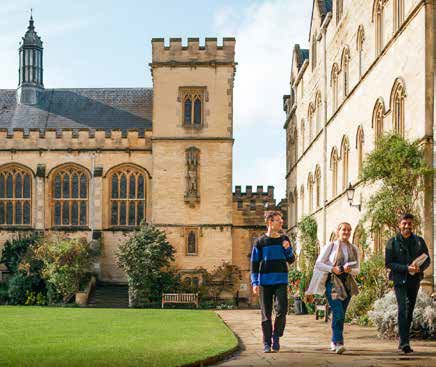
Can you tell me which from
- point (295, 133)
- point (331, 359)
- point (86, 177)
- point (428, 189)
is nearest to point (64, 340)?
point (331, 359)

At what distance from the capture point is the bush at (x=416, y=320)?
11.3 meters

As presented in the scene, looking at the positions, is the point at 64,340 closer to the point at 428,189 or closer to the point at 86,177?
the point at 428,189

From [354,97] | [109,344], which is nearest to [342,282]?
[109,344]

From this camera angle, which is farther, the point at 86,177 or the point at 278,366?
the point at 86,177

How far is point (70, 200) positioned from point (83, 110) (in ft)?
16.6

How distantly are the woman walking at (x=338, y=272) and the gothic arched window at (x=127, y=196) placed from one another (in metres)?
28.3

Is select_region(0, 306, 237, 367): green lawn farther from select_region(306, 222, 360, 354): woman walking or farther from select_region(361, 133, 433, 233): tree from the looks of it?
select_region(361, 133, 433, 233): tree

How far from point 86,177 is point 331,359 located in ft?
98.5

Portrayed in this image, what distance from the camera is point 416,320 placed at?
37.5ft

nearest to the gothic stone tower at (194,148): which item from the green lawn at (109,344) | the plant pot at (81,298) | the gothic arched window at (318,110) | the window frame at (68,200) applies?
the window frame at (68,200)

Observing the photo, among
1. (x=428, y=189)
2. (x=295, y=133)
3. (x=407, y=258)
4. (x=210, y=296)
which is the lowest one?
(x=210, y=296)

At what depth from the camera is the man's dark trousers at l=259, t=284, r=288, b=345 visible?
9664 mm

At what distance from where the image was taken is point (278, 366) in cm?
827

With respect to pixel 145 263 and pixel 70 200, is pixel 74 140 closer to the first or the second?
pixel 70 200
